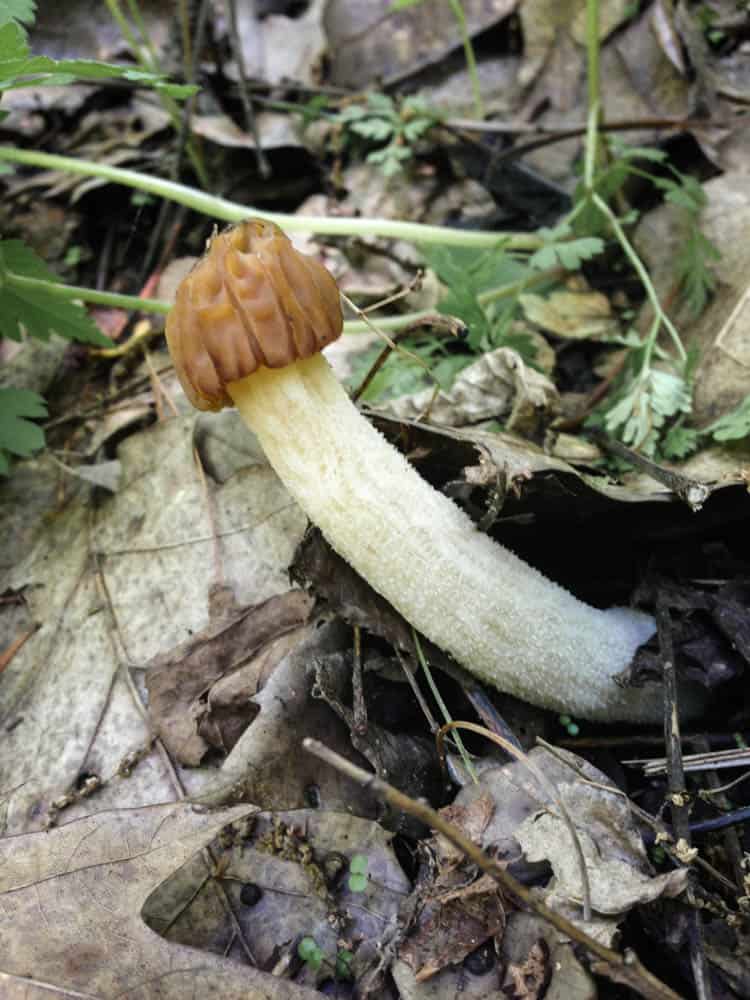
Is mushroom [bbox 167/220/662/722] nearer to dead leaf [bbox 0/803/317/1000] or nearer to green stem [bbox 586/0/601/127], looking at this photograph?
dead leaf [bbox 0/803/317/1000]

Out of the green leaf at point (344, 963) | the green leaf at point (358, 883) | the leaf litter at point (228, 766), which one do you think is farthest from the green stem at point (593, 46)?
the green leaf at point (344, 963)

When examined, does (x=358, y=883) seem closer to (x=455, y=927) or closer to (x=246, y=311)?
(x=455, y=927)

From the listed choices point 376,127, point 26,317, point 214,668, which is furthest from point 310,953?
point 376,127

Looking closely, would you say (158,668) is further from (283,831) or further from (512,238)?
(512,238)

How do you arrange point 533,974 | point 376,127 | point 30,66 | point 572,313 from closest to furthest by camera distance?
point 533,974 < point 30,66 < point 572,313 < point 376,127


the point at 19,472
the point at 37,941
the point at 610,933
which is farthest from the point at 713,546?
the point at 19,472
